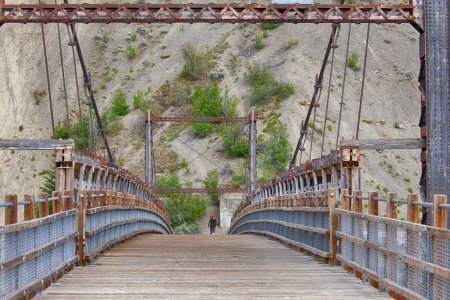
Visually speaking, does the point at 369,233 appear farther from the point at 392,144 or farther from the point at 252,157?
the point at 252,157

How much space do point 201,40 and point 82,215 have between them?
82023 millimetres

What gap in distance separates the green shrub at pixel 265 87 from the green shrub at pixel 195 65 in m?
6.13

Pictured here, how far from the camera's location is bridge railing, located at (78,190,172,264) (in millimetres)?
12898

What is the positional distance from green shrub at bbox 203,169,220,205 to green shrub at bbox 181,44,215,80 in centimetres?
2172

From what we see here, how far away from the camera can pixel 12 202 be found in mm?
8172

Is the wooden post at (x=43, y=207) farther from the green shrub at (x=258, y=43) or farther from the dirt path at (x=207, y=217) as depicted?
the green shrub at (x=258, y=43)

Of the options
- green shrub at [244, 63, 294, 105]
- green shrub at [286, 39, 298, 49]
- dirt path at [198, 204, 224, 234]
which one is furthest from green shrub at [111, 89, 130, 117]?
dirt path at [198, 204, 224, 234]

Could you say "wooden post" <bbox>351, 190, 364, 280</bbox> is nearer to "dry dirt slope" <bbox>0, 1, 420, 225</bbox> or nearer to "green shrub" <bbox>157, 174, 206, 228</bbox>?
"green shrub" <bbox>157, 174, 206, 228</bbox>

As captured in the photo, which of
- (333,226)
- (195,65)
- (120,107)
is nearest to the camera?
(333,226)

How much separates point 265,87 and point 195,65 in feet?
38.4

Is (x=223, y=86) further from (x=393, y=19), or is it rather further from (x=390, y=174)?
(x=393, y=19)

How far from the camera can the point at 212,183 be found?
63.4m

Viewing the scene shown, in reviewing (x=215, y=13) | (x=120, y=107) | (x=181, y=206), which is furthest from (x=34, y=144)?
(x=120, y=107)

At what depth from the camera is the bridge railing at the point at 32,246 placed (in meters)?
7.65
